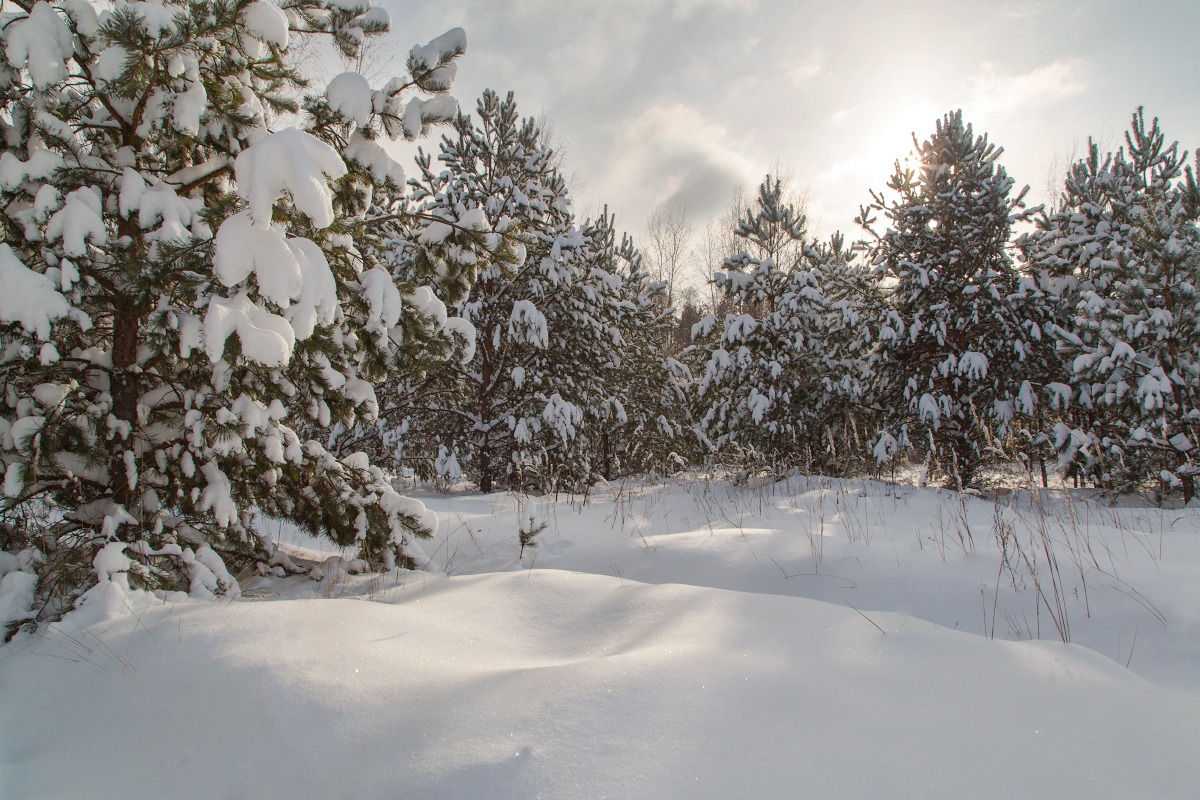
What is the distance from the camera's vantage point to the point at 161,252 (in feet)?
7.72

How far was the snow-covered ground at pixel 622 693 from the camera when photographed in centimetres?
133

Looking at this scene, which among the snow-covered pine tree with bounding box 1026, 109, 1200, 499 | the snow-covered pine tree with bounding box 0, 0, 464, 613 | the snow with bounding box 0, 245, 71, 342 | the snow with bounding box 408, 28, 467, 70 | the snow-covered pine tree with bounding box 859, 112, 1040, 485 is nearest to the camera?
the snow with bounding box 0, 245, 71, 342

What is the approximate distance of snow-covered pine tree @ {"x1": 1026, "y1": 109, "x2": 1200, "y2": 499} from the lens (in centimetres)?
719

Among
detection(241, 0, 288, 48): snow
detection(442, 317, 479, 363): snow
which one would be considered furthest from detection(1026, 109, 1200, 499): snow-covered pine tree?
detection(241, 0, 288, 48): snow

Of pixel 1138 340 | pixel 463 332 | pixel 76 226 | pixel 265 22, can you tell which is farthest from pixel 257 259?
pixel 1138 340

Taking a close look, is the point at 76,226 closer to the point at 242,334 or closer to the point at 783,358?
the point at 242,334

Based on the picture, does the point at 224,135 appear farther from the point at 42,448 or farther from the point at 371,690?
the point at 371,690

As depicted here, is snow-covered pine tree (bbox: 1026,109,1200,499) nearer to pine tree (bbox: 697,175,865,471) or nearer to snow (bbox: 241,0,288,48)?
pine tree (bbox: 697,175,865,471)

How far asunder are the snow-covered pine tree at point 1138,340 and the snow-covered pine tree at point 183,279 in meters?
7.96

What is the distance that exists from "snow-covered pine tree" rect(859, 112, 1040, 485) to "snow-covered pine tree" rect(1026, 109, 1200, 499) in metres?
0.75

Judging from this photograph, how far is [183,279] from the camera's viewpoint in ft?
7.81

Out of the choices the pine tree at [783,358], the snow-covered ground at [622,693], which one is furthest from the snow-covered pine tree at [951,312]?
the snow-covered ground at [622,693]

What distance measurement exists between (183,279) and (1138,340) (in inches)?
409

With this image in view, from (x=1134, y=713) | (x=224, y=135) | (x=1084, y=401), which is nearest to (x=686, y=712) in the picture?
(x=1134, y=713)
